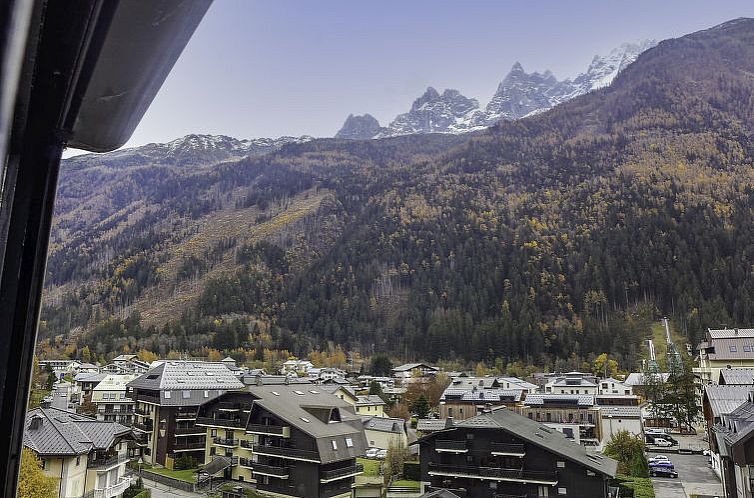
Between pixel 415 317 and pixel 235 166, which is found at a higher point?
pixel 235 166

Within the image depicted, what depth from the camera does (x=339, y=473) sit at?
1686 cm

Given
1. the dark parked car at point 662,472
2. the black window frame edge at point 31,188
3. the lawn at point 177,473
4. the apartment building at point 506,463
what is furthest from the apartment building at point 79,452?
the dark parked car at point 662,472

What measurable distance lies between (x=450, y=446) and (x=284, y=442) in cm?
533

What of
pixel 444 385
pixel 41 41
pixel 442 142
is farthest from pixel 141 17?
pixel 442 142

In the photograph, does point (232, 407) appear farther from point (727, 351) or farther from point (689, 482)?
point (727, 351)

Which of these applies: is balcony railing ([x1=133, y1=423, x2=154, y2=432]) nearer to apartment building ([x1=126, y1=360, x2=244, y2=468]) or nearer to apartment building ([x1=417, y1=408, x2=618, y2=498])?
apartment building ([x1=126, y1=360, x2=244, y2=468])

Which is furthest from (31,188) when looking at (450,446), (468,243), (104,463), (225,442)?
(468,243)

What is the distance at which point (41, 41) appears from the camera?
690 mm

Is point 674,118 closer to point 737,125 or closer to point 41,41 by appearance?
point 737,125

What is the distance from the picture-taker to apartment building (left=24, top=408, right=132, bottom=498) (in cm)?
1162

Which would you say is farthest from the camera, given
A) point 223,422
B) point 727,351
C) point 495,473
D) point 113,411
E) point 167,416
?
point 727,351

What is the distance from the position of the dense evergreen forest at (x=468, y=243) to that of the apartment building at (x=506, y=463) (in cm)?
2514

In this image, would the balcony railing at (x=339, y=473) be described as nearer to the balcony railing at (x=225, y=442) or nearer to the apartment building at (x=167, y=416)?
the balcony railing at (x=225, y=442)

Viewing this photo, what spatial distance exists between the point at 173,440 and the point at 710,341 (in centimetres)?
2707
